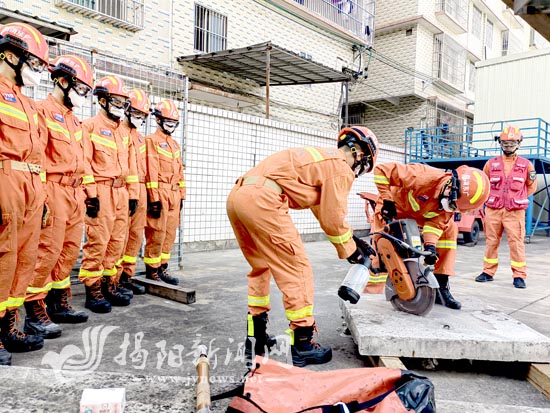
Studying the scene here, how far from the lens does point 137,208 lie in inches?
182

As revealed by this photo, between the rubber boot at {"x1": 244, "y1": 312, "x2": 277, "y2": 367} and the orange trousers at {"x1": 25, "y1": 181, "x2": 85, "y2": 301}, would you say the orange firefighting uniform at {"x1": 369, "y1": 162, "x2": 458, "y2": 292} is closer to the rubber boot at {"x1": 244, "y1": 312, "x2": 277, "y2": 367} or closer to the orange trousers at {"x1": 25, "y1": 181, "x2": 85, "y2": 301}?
the rubber boot at {"x1": 244, "y1": 312, "x2": 277, "y2": 367}

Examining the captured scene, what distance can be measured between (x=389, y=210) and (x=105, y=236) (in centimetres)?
266

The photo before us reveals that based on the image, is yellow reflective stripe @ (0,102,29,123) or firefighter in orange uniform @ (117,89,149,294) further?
firefighter in orange uniform @ (117,89,149,294)

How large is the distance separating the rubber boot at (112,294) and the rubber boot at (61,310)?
0.53 meters

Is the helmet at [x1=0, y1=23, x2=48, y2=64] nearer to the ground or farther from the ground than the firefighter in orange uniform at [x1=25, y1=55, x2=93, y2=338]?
farther from the ground

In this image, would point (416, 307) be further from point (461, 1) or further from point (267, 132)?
point (461, 1)

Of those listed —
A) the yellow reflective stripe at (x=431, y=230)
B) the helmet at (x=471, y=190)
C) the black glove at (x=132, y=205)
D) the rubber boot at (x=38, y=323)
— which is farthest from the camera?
the black glove at (x=132, y=205)

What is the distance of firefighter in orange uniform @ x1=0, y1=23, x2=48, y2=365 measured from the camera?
2719 millimetres

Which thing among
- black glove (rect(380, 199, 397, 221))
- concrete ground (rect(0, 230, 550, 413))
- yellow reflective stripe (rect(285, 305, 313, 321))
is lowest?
concrete ground (rect(0, 230, 550, 413))

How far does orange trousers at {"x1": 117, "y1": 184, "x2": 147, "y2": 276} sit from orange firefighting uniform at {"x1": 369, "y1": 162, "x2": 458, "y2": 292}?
250 cm

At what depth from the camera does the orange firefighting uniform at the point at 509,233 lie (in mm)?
5748

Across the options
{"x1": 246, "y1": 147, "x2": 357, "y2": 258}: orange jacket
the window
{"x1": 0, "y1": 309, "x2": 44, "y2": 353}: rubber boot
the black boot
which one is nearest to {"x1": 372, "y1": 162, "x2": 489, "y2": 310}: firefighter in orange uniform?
the black boot

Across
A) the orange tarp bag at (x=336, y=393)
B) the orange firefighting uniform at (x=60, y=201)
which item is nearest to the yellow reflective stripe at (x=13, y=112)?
the orange firefighting uniform at (x=60, y=201)

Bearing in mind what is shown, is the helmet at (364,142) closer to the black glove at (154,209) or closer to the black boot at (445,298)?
the black boot at (445,298)
